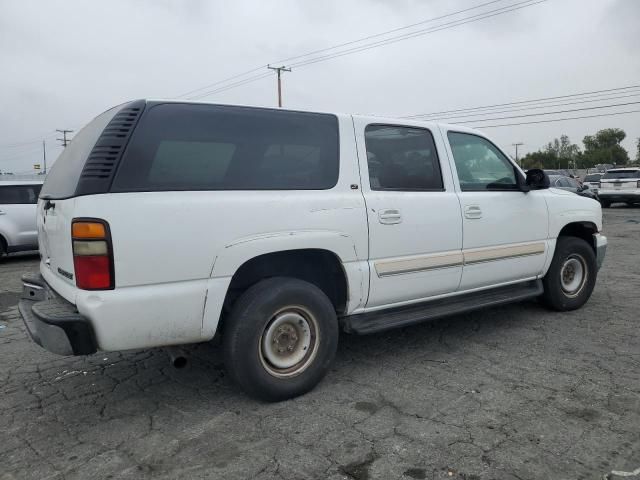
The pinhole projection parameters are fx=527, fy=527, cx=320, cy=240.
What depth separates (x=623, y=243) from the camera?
36.9ft

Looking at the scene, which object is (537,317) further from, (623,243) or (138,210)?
(623,243)

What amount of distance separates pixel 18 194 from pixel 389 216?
9.43m

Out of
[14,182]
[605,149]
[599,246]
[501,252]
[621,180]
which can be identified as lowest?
[599,246]

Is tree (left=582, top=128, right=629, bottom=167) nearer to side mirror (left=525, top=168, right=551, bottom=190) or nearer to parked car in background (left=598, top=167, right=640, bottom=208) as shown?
parked car in background (left=598, top=167, right=640, bottom=208)

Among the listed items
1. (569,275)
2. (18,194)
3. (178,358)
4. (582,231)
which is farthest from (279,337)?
(18,194)

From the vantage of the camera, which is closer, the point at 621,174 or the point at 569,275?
the point at 569,275

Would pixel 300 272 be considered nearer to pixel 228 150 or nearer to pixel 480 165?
pixel 228 150

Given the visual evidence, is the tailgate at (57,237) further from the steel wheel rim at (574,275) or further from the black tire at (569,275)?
the steel wheel rim at (574,275)

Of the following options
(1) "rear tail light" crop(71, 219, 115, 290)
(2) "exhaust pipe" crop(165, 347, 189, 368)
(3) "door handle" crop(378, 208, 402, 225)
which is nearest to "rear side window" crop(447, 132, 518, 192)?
(3) "door handle" crop(378, 208, 402, 225)

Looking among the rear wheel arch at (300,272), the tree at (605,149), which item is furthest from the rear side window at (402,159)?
the tree at (605,149)

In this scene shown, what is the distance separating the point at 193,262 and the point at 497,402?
6.93 ft

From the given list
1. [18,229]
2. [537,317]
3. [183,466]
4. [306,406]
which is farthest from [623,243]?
[18,229]

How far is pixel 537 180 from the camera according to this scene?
193 inches

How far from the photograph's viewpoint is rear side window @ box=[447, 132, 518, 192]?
454 cm
